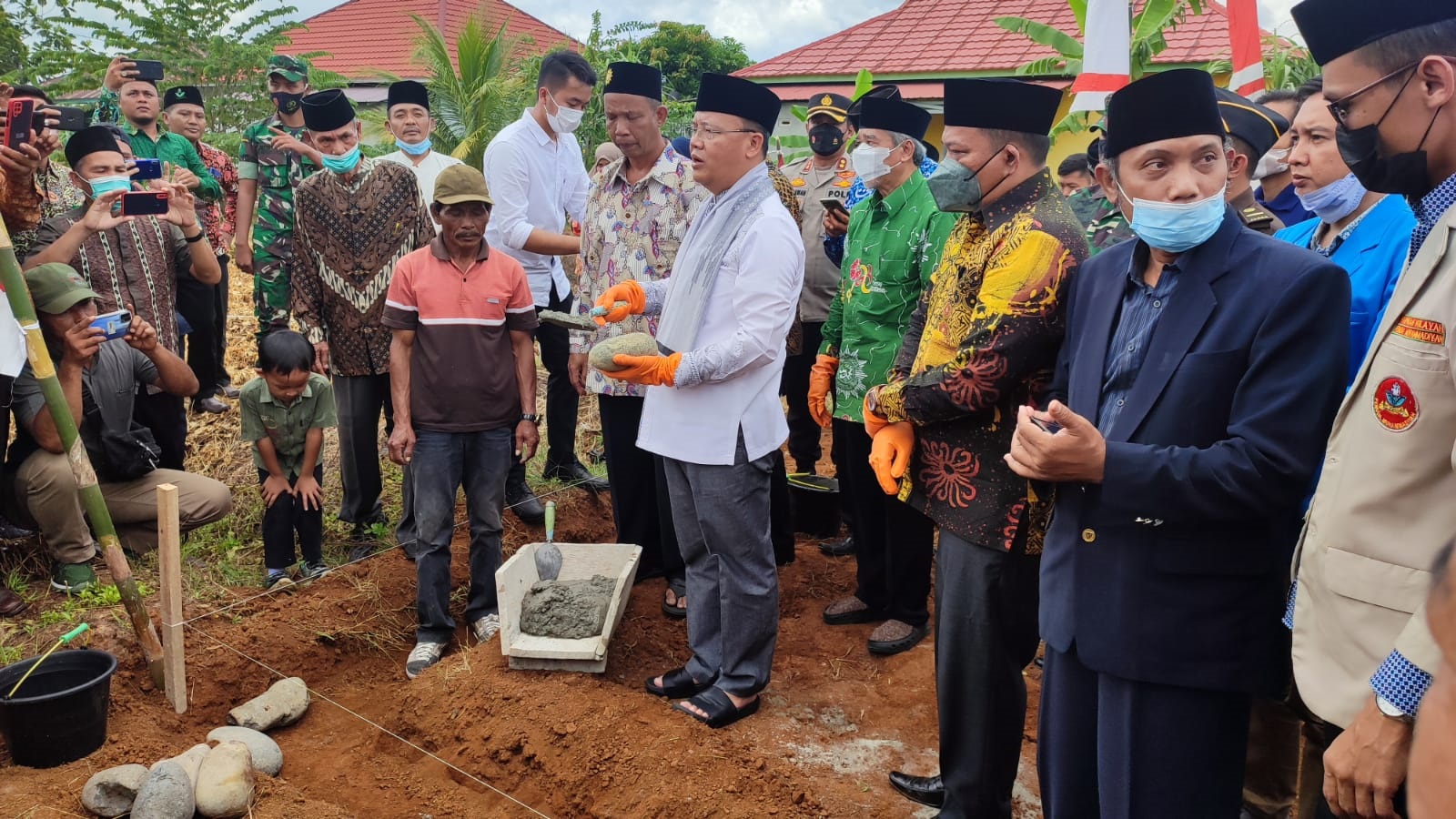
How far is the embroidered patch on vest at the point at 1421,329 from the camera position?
162 centimetres

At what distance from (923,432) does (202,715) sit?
2.98 meters

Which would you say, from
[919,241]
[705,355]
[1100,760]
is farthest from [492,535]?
[1100,760]

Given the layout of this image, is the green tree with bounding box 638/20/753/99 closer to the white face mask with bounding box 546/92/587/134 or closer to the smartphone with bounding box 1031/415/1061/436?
the white face mask with bounding box 546/92/587/134

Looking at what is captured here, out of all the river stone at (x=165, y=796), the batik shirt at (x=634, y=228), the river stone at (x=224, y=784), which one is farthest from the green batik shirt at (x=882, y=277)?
the river stone at (x=165, y=796)

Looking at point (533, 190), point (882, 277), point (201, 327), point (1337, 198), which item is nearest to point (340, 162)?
point (533, 190)

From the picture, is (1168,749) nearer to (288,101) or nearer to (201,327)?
(201,327)

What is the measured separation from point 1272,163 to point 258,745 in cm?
446

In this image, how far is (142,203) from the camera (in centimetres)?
442

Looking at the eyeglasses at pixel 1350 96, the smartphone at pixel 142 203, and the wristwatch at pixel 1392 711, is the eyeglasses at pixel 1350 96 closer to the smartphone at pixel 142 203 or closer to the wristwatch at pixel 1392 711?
the wristwatch at pixel 1392 711

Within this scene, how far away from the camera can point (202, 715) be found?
393 centimetres

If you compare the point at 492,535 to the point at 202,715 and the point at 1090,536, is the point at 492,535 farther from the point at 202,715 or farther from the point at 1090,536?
the point at 1090,536

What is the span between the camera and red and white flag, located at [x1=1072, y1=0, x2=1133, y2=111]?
15.7 feet

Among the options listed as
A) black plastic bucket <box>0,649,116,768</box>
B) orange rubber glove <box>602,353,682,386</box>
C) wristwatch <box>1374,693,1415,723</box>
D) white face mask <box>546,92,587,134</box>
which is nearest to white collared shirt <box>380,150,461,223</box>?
white face mask <box>546,92,587,134</box>

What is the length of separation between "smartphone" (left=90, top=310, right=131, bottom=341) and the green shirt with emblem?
0.54 meters
